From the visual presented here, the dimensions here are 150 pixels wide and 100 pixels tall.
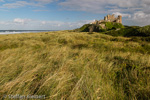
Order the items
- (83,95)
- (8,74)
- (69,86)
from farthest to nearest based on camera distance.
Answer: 1. (8,74)
2. (69,86)
3. (83,95)

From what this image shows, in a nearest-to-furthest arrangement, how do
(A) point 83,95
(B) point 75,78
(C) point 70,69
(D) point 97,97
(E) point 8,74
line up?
(D) point 97,97 < (A) point 83,95 < (B) point 75,78 < (E) point 8,74 < (C) point 70,69

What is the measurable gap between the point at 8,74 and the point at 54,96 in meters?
1.70

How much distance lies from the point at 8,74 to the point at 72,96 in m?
2.05

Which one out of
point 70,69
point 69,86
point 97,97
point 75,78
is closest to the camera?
point 97,97

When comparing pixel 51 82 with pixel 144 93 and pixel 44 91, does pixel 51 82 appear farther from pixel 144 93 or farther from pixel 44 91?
pixel 144 93

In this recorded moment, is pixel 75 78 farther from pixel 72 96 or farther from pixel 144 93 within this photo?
pixel 144 93

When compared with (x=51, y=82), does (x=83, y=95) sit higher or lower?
lower

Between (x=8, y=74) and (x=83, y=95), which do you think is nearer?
(x=83, y=95)

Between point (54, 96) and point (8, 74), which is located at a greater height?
point (8, 74)

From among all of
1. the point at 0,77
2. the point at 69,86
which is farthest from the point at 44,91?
the point at 0,77

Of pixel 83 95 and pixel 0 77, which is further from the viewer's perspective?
pixel 0 77

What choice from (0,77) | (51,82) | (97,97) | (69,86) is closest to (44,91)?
(51,82)

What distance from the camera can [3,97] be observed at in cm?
160

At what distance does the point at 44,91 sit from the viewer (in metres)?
1.78
